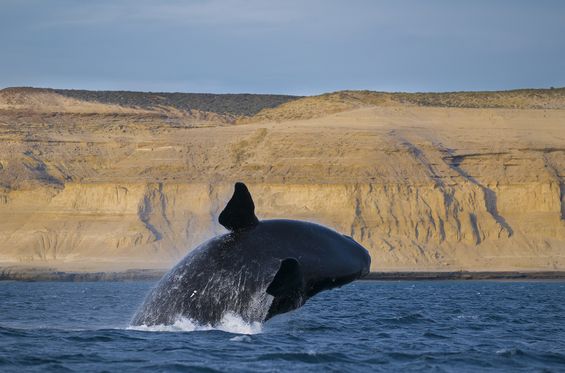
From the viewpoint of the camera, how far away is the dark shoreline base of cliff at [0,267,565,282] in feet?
224

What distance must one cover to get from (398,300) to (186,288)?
25.3 m

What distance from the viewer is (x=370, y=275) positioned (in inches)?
2682

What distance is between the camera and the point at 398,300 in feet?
133

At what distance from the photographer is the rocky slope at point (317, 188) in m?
77.2

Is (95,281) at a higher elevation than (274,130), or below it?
below

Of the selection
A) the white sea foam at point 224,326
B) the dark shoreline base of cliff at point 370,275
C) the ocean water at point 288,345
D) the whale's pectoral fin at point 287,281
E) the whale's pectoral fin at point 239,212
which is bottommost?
the dark shoreline base of cliff at point 370,275

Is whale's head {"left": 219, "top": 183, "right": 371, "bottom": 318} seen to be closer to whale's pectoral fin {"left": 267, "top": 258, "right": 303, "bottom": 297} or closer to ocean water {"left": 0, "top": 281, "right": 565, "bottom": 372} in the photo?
whale's pectoral fin {"left": 267, "top": 258, "right": 303, "bottom": 297}

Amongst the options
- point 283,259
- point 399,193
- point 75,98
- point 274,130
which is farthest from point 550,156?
point 283,259

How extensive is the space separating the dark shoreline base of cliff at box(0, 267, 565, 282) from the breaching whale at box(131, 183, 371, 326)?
167 feet

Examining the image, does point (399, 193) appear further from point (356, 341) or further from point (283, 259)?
point (283, 259)

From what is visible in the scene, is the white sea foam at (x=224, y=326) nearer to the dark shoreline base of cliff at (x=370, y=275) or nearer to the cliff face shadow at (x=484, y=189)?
the dark shoreline base of cliff at (x=370, y=275)

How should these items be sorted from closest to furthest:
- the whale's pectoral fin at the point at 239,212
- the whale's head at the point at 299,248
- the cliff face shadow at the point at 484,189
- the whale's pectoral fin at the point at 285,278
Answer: the whale's pectoral fin at the point at 285,278 → the whale's head at the point at 299,248 → the whale's pectoral fin at the point at 239,212 → the cliff face shadow at the point at 484,189

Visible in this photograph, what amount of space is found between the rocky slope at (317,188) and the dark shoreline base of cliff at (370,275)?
266cm

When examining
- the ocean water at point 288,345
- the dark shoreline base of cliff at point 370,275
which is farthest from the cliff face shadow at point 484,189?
the ocean water at point 288,345
